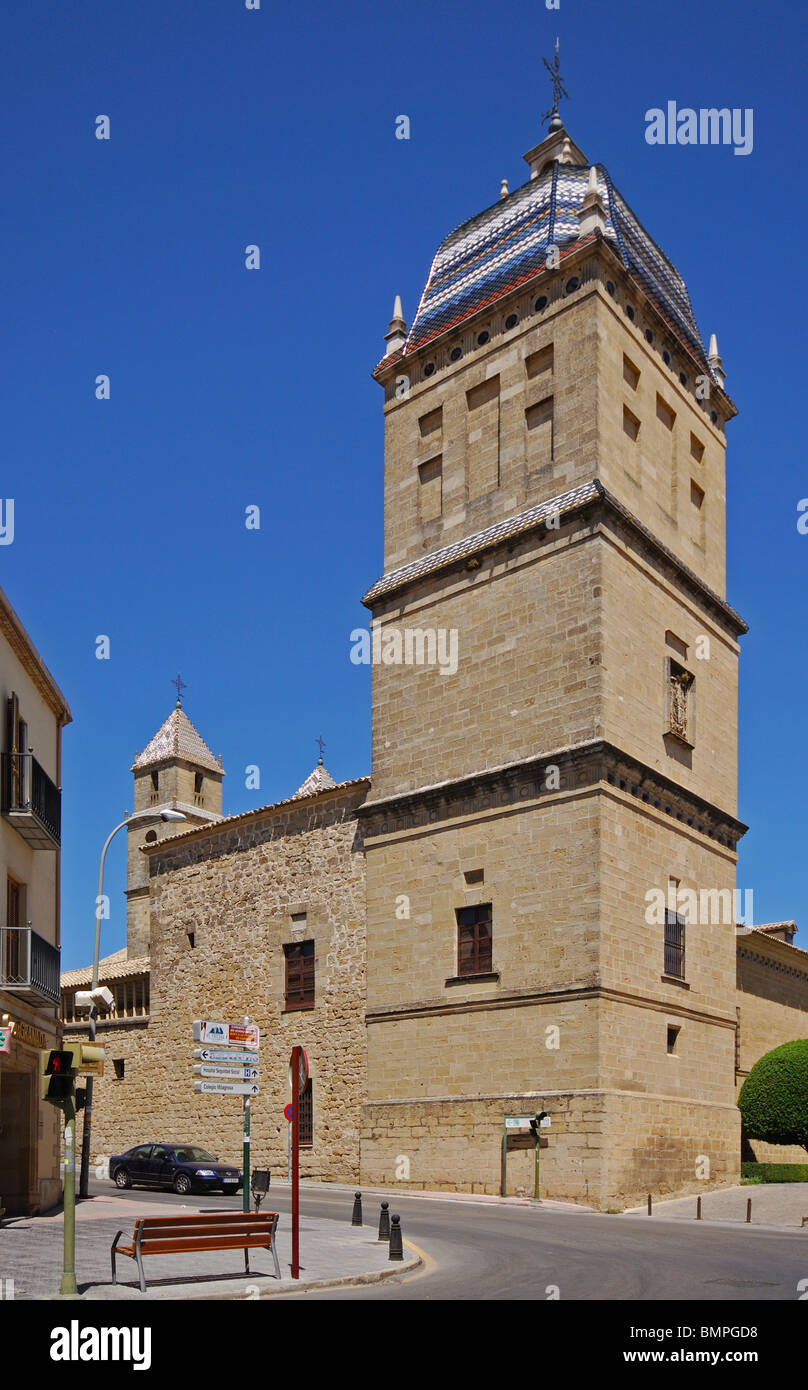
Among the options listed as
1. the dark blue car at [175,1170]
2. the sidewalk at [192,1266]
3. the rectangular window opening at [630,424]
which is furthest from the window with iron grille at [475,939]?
the rectangular window opening at [630,424]

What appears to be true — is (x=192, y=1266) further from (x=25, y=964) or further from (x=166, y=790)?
(x=166, y=790)

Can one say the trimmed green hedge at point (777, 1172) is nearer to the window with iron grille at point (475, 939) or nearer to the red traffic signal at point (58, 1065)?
the window with iron grille at point (475, 939)

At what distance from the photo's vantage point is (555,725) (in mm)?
29641

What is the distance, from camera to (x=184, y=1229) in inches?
516

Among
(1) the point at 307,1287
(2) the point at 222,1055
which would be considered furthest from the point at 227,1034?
(1) the point at 307,1287

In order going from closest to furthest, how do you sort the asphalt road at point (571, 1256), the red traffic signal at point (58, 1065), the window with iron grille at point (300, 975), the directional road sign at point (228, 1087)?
the asphalt road at point (571, 1256), the red traffic signal at point (58, 1065), the directional road sign at point (228, 1087), the window with iron grille at point (300, 975)

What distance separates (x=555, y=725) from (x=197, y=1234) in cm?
1800

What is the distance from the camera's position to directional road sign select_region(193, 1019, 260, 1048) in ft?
51.5

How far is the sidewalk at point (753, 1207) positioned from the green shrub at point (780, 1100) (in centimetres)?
350

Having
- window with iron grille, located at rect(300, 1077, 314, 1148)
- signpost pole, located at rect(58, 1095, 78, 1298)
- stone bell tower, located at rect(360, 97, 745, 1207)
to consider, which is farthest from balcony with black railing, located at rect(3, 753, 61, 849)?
window with iron grille, located at rect(300, 1077, 314, 1148)

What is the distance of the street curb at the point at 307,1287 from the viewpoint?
482 inches
